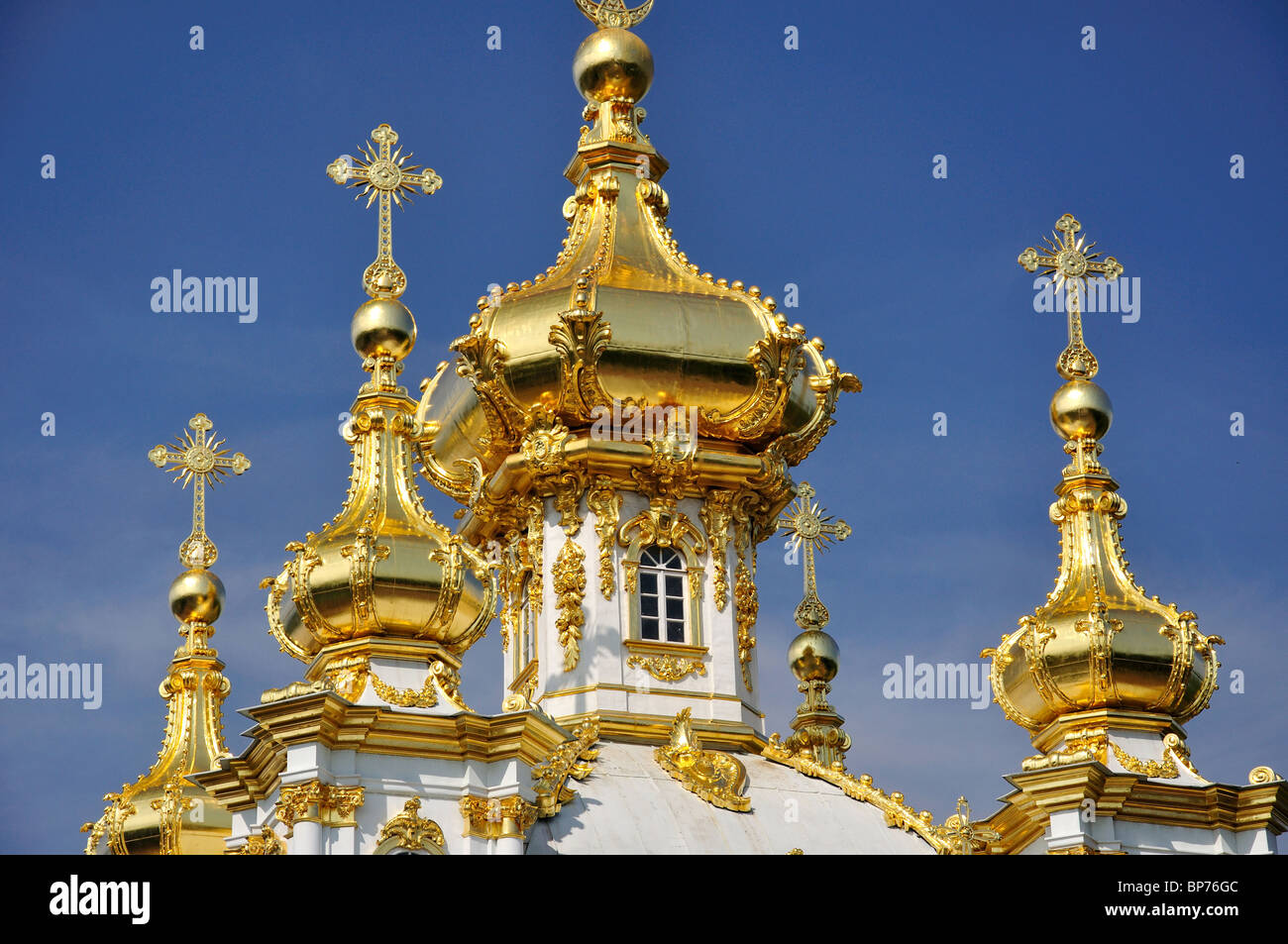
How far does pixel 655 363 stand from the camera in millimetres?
39594

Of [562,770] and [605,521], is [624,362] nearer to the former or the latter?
[605,521]

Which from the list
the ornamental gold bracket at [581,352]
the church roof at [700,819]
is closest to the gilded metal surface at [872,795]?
the church roof at [700,819]

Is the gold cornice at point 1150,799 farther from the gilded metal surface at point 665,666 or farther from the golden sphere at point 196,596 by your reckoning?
the golden sphere at point 196,596

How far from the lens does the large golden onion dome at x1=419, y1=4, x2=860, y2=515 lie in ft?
130

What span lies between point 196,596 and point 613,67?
31.7ft

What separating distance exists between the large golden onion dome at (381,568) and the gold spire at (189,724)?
7.34 m

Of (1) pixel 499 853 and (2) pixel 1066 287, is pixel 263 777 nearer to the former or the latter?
(1) pixel 499 853

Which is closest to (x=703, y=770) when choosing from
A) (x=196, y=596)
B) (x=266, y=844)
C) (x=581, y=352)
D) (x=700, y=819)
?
(x=700, y=819)

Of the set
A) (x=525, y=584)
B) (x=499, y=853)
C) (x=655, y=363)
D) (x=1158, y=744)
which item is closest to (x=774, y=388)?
(x=655, y=363)

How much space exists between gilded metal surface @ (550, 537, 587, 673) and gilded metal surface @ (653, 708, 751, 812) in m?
1.94

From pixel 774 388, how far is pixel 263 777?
9825mm

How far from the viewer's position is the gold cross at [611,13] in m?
43.7

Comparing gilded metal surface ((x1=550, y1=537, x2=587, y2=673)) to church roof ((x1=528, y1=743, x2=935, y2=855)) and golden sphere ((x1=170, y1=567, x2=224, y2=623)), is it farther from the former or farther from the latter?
golden sphere ((x1=170, y1=567, x2=224, y2=623))

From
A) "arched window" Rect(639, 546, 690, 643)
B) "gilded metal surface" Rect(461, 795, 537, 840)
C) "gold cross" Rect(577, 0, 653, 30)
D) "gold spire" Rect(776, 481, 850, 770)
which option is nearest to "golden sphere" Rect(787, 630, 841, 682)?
"gold spire" Rect(776, 481, 850, 770)
